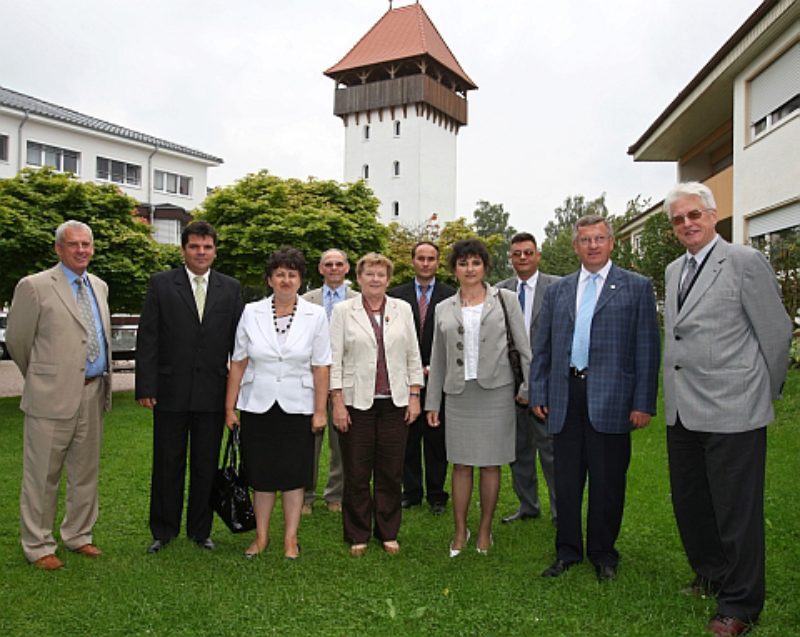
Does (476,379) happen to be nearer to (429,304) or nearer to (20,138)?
(429,304)

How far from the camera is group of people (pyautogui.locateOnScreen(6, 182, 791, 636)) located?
462 centimetres

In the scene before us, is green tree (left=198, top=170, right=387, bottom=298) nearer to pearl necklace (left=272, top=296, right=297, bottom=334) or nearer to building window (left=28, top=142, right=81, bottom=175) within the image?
pearl necklace (left=272, top=296, right=297, bottom=334)

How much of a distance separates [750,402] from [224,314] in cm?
344

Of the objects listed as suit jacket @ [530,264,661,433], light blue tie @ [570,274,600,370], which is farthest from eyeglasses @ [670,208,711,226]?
light blue tie @ [570,274,600,370]

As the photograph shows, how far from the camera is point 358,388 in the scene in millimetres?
5180

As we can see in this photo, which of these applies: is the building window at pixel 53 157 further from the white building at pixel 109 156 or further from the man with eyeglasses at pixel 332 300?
the man with eyeglasses at pixel 332 300

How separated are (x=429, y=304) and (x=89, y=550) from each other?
325 centimetres

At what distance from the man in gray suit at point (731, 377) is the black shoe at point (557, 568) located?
1.01 m

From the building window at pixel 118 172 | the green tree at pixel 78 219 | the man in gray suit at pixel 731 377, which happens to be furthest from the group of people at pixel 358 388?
the building window at pixel 118 172

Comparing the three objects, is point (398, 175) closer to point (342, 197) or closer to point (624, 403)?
point (342, 197)

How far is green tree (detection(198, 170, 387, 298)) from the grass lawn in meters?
12.4

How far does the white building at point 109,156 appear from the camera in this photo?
3155 centimetres

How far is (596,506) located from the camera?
188 inches

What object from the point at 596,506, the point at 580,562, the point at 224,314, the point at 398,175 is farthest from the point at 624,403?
the point at 398,175
